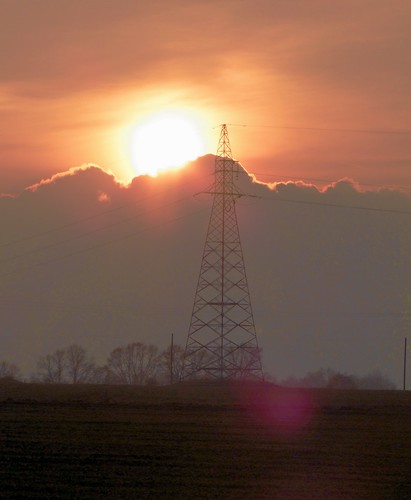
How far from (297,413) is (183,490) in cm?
2942

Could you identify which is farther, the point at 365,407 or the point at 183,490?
the point at 365,407

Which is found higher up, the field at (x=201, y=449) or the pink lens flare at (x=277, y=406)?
the field at (x=201, y=449)

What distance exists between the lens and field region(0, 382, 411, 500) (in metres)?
26.5

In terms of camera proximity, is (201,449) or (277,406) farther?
(277,406)

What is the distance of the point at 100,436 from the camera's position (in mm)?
38344

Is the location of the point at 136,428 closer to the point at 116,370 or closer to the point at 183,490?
the point at 183,490

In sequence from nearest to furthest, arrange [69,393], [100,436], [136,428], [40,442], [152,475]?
[152,475] < [40,442] < [100,436] < [136,428] < [69,393]

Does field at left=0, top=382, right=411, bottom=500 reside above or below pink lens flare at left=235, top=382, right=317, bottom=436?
above

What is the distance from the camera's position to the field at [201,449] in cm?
2652

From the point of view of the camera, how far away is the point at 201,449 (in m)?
34.8

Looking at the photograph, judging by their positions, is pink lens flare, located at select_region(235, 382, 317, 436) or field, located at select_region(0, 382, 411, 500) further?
pink lens flare, located at select_region(235, 382, 317, 436)

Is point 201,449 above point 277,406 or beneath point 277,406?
above

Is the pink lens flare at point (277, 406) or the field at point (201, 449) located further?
the pink lens flare at point (277, 406)

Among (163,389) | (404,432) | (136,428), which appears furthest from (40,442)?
(163,389)
